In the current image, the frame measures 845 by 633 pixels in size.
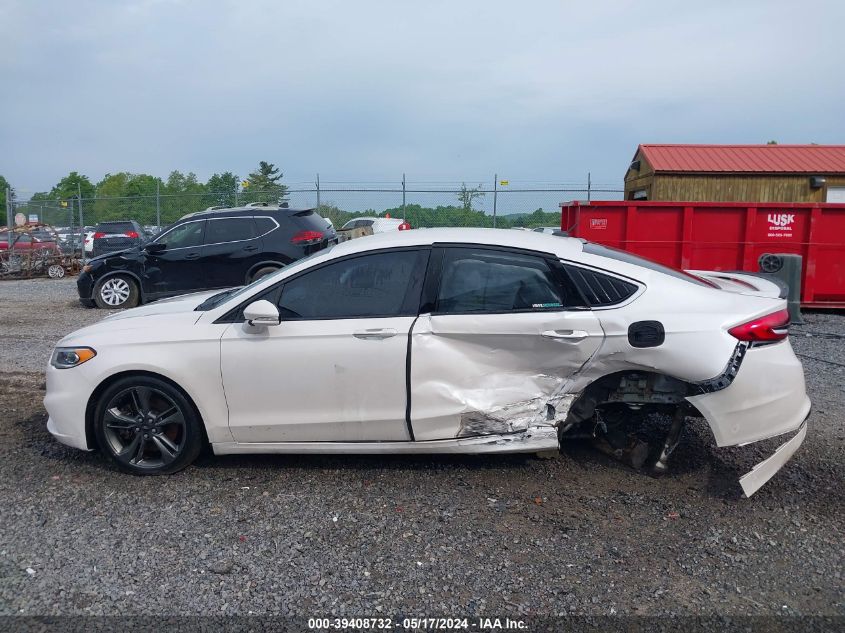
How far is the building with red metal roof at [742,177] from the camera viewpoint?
62.0ft

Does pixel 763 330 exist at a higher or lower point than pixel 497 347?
higher

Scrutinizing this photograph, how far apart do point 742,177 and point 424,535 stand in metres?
18.3

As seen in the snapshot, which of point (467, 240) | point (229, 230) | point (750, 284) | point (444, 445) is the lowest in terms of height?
point (444, 445)

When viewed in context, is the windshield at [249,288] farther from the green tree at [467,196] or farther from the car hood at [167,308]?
the green tree at [467,196]

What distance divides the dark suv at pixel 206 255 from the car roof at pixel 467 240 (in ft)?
A: 21.9

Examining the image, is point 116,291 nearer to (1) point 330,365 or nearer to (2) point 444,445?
(1) point 330,365

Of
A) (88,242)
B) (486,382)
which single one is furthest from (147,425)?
(88,242)

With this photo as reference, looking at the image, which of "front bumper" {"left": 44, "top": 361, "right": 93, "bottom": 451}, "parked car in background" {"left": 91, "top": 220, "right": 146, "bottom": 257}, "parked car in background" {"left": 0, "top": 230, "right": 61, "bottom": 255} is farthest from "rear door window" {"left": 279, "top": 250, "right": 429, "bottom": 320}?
"parked car in background" {"left": 0, "top": 230, "right": 61, "bottom": 255}

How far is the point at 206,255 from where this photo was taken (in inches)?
448

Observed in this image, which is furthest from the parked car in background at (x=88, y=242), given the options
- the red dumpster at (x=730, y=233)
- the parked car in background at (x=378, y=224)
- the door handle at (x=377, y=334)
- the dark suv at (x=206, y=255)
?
the door handle at (x=377, y=334)

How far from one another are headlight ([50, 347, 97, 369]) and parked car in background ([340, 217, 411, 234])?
48.5 feet

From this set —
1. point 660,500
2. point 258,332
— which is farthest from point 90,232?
point 660,500

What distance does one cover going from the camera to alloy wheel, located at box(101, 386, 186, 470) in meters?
4.45

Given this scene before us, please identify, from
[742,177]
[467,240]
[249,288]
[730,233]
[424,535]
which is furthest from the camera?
[742,177]
